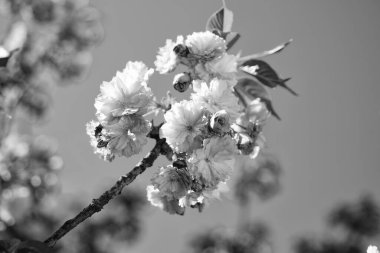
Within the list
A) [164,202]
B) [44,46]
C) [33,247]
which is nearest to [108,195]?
[33,247]

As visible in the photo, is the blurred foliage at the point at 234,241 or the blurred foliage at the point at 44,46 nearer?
the blurred foliage at the point at 44,46

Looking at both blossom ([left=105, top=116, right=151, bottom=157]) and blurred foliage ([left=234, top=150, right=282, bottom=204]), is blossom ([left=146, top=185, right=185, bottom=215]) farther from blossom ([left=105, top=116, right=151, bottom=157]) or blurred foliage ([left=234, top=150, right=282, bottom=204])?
blurred foliage ([left=234, top=150, right=282, bottom=204])

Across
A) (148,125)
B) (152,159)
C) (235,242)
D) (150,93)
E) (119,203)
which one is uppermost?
(150,93)

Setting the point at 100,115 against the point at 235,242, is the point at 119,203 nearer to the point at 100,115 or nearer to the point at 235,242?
the point at 235,242

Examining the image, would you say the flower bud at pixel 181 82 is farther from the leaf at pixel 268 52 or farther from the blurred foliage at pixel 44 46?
the blurred foliage at pixel 44 46

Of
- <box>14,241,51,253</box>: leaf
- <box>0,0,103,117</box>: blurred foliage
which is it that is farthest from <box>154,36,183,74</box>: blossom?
<box>0,0,103,117</box>: blurred foliage

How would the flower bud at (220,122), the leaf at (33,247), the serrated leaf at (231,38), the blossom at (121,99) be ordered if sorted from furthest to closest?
the serrated leaf at (231,38) < the blossom at (121,99) < the flower bud at (220,122) < the leaf at (33,247)

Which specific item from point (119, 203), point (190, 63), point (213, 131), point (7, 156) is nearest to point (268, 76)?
point (190, 63)

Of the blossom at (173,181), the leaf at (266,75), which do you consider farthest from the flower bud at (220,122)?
the leaf at (266,75)

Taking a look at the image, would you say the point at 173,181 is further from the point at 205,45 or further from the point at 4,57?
the point at 4,57
